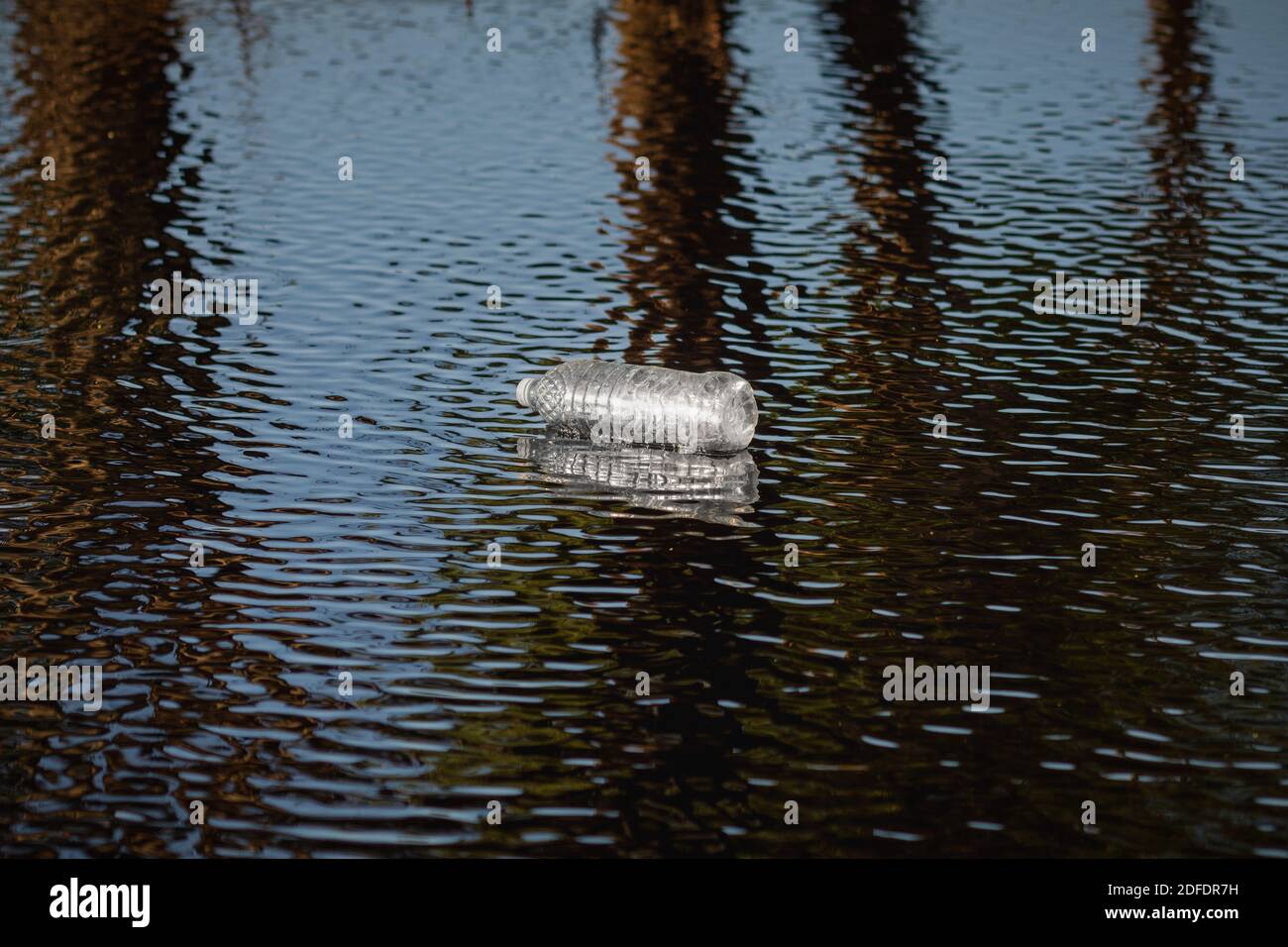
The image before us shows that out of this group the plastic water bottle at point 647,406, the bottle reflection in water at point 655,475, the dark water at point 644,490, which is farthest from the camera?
the plastic water bottle at point 647,406

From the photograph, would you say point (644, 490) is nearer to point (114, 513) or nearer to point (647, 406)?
point (647, 406)

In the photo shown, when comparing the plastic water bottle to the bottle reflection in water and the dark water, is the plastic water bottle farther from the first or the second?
the dark water

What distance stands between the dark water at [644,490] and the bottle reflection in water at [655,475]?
0.08 meters

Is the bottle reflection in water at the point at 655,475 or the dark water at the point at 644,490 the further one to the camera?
the bottle reflection in water at the point at 655,475

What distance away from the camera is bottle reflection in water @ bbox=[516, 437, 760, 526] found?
1497 centimetres

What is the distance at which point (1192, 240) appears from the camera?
24.7 meters

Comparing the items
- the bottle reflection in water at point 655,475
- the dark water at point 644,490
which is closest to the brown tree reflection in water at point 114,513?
the dark water at point 644,490

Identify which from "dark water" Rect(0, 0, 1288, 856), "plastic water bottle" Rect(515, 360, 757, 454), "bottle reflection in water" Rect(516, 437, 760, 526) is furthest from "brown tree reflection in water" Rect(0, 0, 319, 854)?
"plastic water bottle" Rect(515, 360, 757, 454)

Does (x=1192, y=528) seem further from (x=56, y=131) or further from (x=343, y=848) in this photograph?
(x=56, y=131)

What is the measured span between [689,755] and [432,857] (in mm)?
1842

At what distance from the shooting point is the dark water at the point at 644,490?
1019cm

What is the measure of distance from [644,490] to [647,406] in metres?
1.41

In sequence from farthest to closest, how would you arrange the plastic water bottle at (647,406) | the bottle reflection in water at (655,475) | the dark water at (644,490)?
the plastic water bottle at (647,406), the bottle reflection in water at (655,475), the dark water at (644,490)

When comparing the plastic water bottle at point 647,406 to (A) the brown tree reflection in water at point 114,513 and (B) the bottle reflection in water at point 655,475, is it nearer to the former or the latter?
(B) the bottle reflection in water at point 655,475
